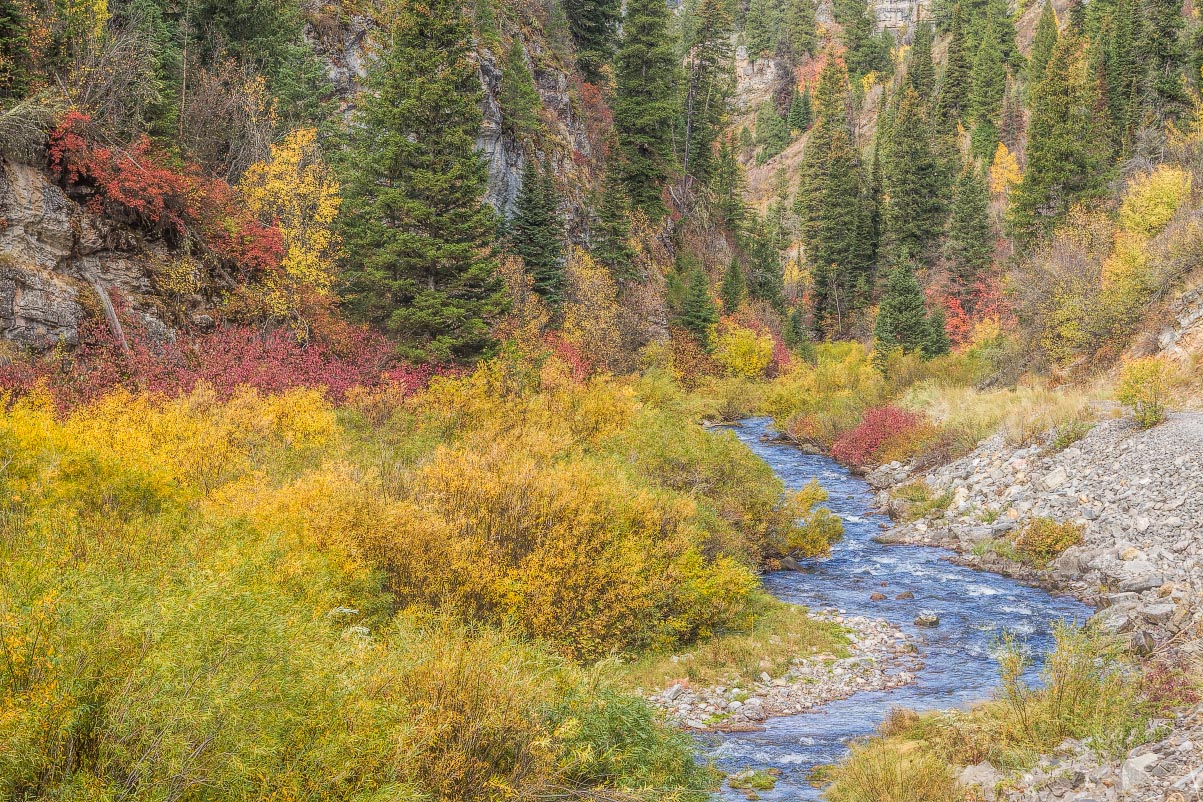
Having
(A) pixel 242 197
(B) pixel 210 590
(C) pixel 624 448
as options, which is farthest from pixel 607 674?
(A) pixel 242 197

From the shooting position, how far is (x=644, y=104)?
5288 centimetres

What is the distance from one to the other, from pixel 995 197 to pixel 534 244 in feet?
190

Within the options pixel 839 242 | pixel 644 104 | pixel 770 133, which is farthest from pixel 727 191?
pixel 770 133

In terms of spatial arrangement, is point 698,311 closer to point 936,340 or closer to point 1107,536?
point 936,340

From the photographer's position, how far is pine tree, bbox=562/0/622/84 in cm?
5616

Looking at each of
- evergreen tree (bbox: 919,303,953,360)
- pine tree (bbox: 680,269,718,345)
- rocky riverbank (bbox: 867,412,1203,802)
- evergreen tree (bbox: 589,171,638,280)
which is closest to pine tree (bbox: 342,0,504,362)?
rocky riverbank (bbox: 867,412,1203,802)

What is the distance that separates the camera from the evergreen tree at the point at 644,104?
173 feet

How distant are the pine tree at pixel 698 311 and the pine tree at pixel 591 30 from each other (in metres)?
18.9

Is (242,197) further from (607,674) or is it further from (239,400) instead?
(607,674)

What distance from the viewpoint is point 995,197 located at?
7488 cm

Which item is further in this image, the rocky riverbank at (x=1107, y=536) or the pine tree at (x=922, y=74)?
the pine tree at (x=922, y=74)

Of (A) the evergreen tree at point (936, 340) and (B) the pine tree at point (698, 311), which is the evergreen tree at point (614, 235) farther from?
(A) the evergreen tree at point (936, 340)

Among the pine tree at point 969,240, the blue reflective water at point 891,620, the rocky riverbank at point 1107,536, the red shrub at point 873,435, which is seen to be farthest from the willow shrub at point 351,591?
the pine tree at point 969,240

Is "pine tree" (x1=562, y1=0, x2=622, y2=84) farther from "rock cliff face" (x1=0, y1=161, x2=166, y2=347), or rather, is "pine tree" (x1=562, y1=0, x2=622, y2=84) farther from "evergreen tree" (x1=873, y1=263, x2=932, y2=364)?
"rock cliff face" (x1=0, y1=161, x2=166, y2=347)
